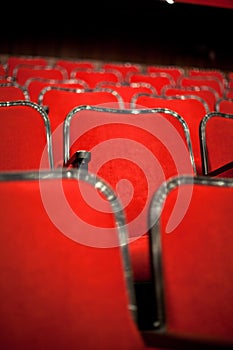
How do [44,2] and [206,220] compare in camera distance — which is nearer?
[206,220]

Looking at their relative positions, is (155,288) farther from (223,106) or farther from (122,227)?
(223,106)

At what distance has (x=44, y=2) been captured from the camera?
1.58 m

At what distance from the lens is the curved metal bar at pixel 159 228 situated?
7.9 inches

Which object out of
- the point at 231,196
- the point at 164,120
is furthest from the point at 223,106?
the point at 231,196

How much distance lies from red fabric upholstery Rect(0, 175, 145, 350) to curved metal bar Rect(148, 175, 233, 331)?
2 centimetres

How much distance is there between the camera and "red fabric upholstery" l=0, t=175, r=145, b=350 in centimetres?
18

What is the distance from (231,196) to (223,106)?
38 centimetres

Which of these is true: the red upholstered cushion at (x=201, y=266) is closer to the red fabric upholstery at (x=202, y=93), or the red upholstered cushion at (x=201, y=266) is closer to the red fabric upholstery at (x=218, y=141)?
the red fabric upholstery at (x=218, y=141)

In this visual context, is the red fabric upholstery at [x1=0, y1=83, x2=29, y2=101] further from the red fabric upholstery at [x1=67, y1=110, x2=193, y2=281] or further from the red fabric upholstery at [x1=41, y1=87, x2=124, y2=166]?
the red fabric upholstery at [x1=67, y1=110, x2=193, y2=281]

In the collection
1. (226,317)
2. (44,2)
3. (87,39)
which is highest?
Result: (44,2)

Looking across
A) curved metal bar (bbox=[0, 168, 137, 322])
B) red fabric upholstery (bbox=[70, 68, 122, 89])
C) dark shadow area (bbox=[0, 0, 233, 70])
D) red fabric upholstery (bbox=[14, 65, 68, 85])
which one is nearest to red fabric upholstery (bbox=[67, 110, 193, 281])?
curved metal bar (bbox=[0, 168, 137, 322])

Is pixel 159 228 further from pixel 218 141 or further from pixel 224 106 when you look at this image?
pixel 224 106

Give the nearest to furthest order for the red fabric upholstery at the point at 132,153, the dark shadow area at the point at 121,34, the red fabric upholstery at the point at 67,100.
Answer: the red fabric upholstery at the point at 132,153, the red fabric upholstery at the point at 67,100, the dark shadow area at the point at 121,34

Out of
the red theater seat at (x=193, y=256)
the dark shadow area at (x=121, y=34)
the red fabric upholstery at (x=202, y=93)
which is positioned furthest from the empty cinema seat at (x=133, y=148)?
the dark shadow area at (x=121, y=34)
